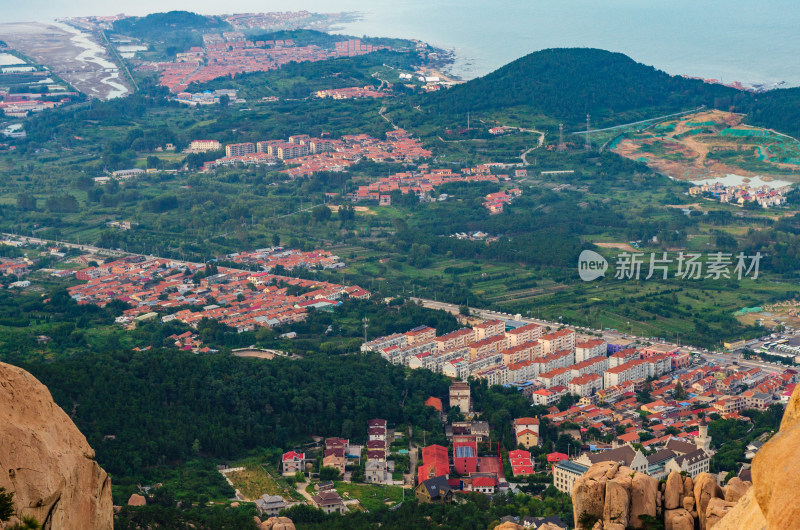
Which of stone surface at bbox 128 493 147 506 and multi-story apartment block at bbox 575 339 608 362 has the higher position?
stone surface at bbox 128 493 147 506

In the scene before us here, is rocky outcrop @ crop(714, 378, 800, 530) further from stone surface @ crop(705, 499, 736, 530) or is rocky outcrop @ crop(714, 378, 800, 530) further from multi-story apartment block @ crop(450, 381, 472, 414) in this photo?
multi-story apartment block @ crop(450, 381, 472, 414)

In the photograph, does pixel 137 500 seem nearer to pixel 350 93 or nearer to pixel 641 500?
pixel 641 500

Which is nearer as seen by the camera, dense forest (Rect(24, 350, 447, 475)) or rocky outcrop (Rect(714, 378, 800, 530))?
rocky outcrop (Rect(714, 378, 800, 530))

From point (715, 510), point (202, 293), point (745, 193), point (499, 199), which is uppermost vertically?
point (715, 510)

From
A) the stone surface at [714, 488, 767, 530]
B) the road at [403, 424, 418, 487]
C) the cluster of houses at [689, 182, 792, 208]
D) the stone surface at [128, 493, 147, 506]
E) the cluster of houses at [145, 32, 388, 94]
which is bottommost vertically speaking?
the road at [403, 424, 418, 487]

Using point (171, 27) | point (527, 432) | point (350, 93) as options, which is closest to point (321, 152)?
point (350, 93)

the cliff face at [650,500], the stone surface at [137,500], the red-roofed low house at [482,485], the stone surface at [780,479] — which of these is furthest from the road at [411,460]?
the stone surface at [780,479]

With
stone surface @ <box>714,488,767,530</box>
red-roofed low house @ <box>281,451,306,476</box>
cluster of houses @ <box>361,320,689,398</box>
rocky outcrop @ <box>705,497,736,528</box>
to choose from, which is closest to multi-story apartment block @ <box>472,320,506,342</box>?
cluster of houses @ <box>361,320,689,398</box>
